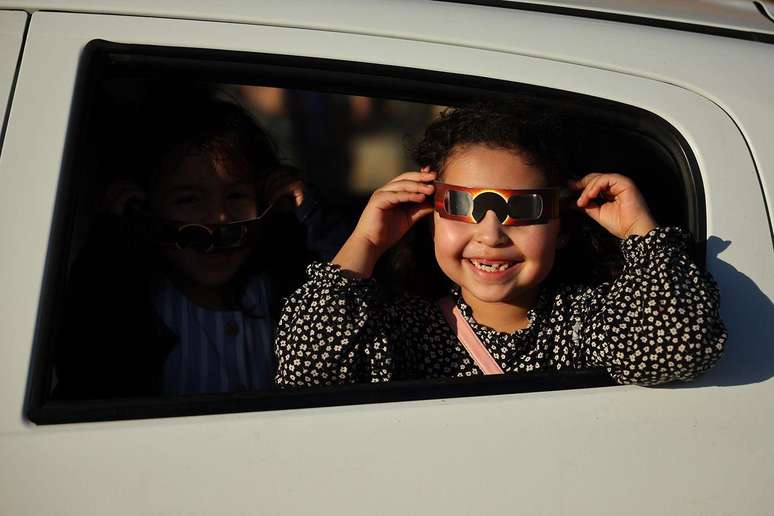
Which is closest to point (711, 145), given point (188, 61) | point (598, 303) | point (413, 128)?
point (598, 303)

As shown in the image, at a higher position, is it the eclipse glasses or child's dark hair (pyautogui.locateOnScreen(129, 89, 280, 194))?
child's dark hair (pyautogui.locateOnScreen(129, 89, 280, 194))

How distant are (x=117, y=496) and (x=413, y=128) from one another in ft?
6.79

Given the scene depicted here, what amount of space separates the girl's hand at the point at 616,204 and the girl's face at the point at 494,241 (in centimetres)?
9

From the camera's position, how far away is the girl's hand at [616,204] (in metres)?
1.78

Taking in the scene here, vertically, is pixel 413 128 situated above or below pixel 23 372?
above

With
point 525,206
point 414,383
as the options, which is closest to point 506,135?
point 525,206

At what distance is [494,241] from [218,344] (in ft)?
2.50

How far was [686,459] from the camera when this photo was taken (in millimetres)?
1382

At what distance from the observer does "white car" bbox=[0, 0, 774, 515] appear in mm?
1321

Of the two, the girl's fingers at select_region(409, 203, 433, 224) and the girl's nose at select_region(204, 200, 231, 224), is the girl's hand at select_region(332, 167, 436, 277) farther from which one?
the girl's nose at select_region(204, 200, 231, 224)

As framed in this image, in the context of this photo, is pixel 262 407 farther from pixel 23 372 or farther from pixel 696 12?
pixel 696 12

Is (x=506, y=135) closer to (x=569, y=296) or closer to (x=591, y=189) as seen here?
(x=591, y=189)

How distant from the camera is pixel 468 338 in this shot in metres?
2.00

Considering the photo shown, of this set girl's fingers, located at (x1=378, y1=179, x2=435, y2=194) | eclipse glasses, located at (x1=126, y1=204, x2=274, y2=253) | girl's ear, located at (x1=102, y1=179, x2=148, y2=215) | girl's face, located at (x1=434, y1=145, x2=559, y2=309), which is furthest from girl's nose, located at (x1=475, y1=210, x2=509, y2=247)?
girl's ear, located at (x1=102, y1=179, x2=148, y2=215)
